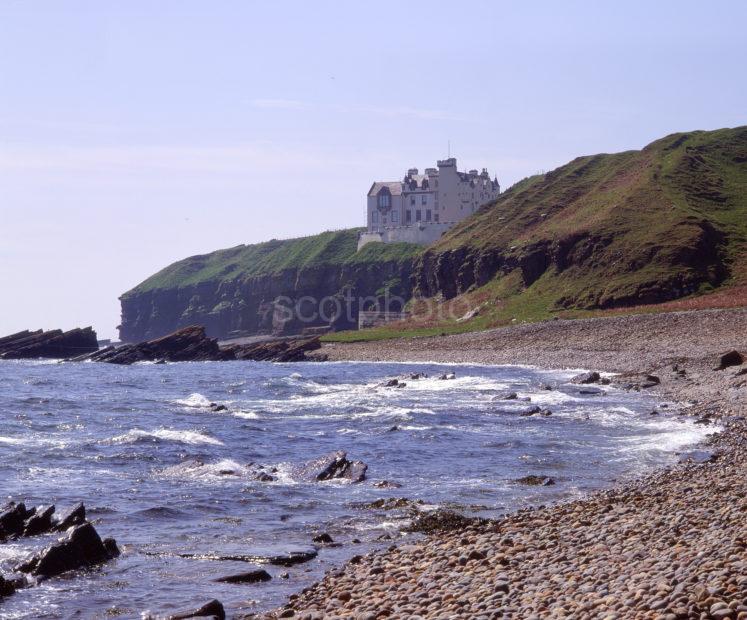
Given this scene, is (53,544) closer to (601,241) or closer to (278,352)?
(278,352)

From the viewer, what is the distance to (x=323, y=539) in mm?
18016

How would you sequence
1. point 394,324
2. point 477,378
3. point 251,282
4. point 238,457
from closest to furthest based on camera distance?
point 238,457, point 477,378, point 394,324, point 251,282

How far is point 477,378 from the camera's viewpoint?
5791cm

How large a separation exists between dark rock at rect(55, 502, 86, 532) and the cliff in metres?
115

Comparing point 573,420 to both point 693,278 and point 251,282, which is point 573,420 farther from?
point 251,282

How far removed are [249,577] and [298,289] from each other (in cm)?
13909

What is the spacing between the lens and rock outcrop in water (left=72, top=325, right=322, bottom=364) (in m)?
96.6

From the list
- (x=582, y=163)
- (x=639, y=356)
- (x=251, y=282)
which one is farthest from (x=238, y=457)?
(x=251, y=282)

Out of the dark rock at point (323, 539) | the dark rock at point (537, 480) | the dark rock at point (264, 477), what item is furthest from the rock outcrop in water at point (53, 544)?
the dark rock at point (537, 480)

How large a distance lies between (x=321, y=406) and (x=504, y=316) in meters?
51.5

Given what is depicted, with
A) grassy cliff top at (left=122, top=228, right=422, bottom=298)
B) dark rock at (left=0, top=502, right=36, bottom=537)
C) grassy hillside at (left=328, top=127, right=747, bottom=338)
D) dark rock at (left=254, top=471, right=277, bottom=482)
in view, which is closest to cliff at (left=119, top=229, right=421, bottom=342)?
grassy cliff top at (left=122, top=228, right=422, bottom=298)

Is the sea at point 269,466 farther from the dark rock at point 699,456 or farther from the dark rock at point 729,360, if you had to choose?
the dark rock at point 729,360

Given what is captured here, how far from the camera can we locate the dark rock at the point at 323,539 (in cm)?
1792

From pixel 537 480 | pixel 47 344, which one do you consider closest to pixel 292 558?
pixel 537 480
